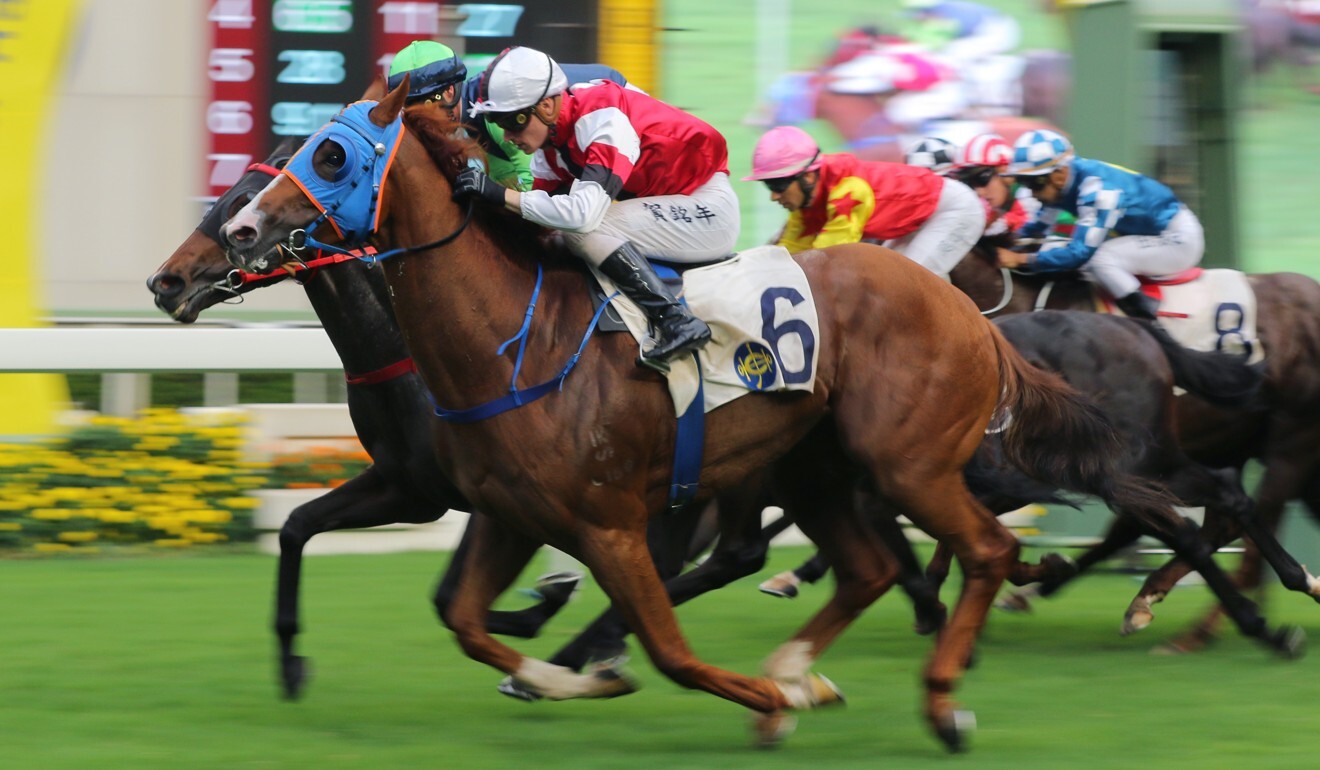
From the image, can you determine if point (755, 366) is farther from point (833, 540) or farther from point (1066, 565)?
point (1066, 565)

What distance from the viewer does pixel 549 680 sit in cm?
466

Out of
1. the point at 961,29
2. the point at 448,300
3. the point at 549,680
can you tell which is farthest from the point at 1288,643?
the point at 961,29

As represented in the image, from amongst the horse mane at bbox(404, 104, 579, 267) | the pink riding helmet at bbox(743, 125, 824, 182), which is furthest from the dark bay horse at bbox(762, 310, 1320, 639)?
the horse mane at bbox(404, 104, 579, 267)

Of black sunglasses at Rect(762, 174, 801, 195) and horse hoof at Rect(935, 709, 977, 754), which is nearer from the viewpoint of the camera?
horse hoof at Rect(935, 709, 977, 754)

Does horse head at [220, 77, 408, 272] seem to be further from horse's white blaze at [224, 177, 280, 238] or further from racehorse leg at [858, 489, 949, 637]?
racehorse leg at [858, 489, 949, 637]

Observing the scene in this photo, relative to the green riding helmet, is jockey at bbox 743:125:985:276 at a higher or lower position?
lower

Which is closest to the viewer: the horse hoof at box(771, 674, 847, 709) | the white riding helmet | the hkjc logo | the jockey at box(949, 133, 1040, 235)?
the white riding helmet

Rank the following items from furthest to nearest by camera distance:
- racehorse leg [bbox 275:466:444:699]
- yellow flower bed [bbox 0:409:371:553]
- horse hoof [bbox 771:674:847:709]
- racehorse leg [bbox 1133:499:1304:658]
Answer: yellow flower bed [bbox 0:409:371:553], racehorse leg [bbox 1133:499:1304:658], racehorse leg [bbox 275:466:444:699], horse hoof [bbox 771:674:847:709]

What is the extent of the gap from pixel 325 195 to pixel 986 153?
3780 mm

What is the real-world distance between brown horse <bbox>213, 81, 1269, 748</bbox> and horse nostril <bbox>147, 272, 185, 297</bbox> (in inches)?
21.0

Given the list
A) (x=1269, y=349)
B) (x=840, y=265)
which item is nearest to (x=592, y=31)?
(x=1269, y=349)

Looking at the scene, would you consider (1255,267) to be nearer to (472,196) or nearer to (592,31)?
(592,31)

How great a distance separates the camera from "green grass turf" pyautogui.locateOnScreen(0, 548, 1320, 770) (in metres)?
4.55

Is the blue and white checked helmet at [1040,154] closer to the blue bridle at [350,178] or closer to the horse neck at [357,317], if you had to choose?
the horse neck at [357,317]
